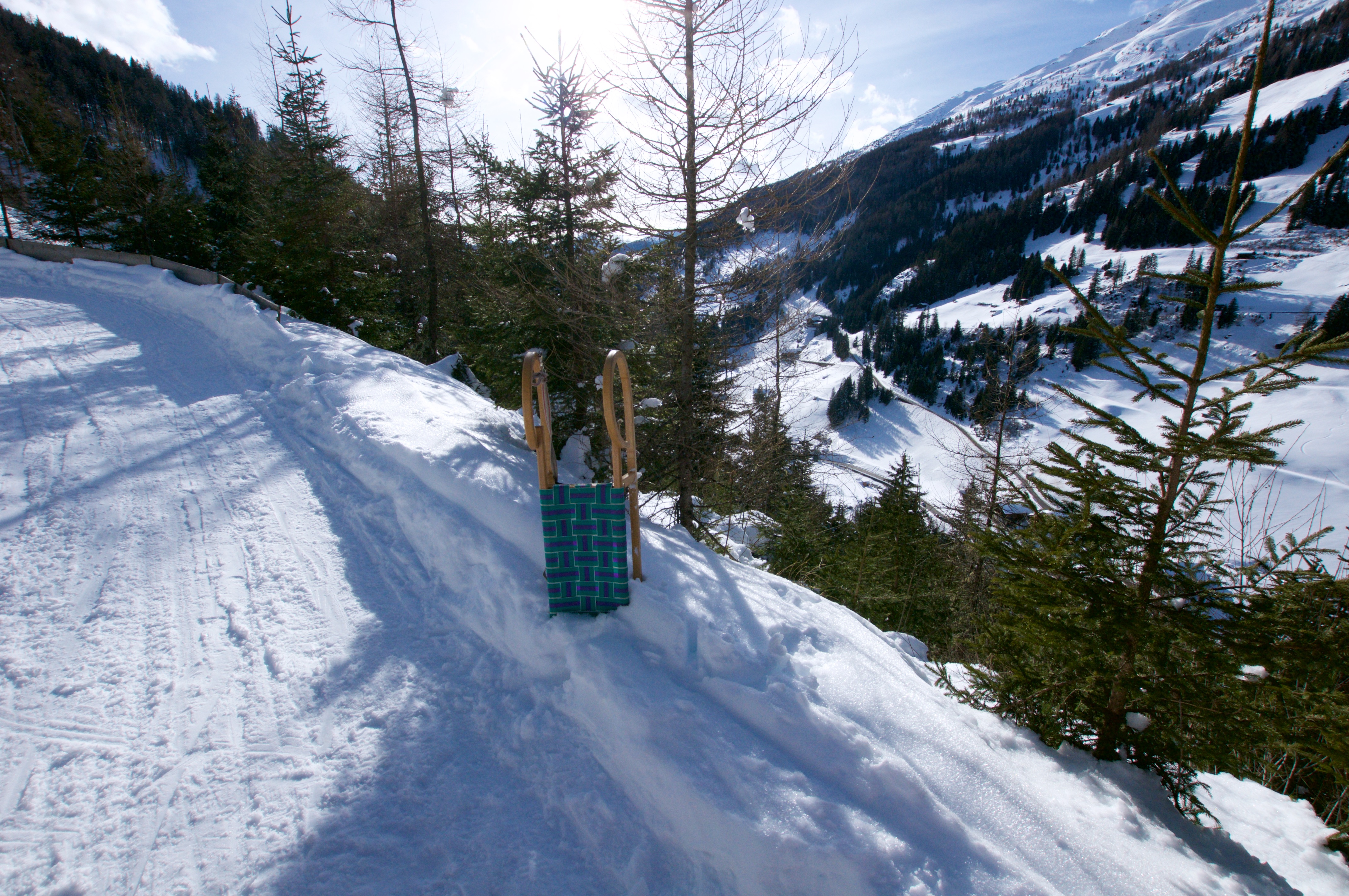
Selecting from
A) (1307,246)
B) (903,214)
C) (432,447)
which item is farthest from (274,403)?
(903,214)

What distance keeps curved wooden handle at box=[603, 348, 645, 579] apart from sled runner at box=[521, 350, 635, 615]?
0.39ft

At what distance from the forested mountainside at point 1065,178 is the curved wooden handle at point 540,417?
9147 cm

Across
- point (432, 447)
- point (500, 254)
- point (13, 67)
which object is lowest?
point (432, 447)

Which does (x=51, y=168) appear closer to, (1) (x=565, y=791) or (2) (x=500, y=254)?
(2) (x=500, y=254)

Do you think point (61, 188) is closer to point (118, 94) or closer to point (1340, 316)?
point (118, 94)

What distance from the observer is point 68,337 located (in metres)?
8.23

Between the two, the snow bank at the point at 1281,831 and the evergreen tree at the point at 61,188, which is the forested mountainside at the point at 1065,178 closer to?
the evergreen tree at the point at 61,188

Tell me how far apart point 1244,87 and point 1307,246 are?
87.9 meters

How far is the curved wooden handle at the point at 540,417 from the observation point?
3.38 metres

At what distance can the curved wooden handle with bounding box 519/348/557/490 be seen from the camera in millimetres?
3385

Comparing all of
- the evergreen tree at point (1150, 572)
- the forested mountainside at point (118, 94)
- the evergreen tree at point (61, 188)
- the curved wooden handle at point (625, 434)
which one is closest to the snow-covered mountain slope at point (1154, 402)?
the evergreen tree at point (1150, 572)

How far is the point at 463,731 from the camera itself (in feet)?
9.18

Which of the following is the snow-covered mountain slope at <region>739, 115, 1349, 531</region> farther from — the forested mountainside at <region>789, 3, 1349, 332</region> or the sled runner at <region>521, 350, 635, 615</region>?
the sled runner at <region>521, 350, 635, 615</region>

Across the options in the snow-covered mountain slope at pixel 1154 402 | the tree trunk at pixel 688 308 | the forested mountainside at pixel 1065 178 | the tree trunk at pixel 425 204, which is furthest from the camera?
the forested mountainside at pixel 1065 178
